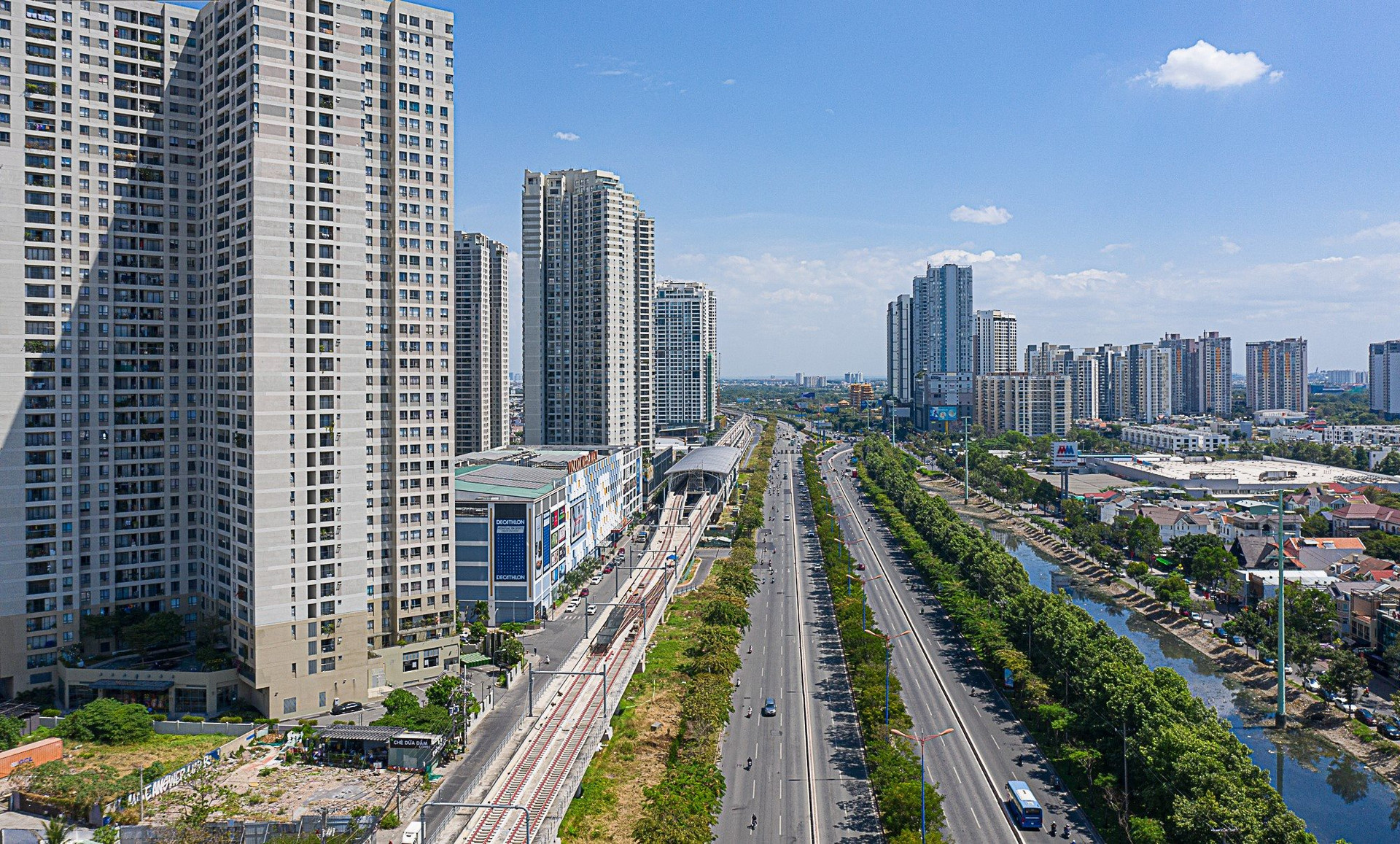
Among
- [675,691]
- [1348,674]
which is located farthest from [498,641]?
[1348,674]

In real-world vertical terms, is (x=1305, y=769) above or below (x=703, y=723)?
below

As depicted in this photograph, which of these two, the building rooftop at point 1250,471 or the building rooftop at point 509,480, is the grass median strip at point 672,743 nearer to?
the building rooftop at point 509,480

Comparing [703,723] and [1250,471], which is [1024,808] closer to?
[703,723]

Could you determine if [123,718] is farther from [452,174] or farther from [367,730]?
[452,174]

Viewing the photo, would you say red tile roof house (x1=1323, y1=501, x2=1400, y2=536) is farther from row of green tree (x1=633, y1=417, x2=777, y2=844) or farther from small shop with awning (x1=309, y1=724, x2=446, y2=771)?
small shop with awning (x1=309, y1=724, x2=446, y2=771)

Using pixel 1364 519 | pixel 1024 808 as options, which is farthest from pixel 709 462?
pixel 1024 808

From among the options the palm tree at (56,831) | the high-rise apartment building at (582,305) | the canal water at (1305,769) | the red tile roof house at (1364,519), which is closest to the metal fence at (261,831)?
the palm tree at (56,831)
